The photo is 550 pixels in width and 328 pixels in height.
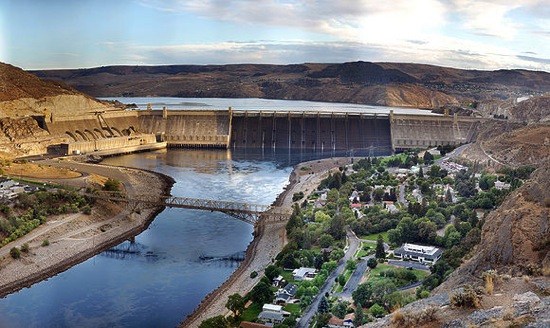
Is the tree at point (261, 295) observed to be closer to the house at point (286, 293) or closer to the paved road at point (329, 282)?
the house at point (286, 293)

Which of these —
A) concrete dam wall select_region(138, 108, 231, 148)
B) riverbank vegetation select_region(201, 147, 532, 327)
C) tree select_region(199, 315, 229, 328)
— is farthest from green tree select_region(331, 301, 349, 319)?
concrete dam wall select_region(138, 108, 231, 148)

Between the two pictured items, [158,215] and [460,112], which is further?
[460,112]

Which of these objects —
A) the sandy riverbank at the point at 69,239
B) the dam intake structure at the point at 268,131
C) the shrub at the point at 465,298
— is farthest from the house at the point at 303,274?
the dam intake structure at the point at 268,131

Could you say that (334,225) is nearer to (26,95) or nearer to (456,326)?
(456,326)

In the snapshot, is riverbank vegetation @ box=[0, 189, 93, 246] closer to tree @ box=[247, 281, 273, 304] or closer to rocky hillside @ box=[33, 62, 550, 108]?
tree @ box=[247, 281, 273, 304]

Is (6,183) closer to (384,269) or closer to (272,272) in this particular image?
(272,272)

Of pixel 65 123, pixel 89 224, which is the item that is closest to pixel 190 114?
pixel 65 123
